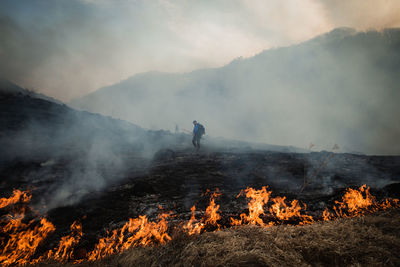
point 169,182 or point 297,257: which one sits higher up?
point 297,257

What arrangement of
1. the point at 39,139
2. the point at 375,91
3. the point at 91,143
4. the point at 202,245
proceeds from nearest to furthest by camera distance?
the point at 202,245
the point at 39,139
the point at 91,143
the point at 375,91

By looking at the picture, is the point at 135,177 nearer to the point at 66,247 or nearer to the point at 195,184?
the point at 195,184

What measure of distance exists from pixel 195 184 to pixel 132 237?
11.7ft

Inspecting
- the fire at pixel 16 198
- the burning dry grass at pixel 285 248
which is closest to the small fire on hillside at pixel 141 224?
the fire at pixel 16 198

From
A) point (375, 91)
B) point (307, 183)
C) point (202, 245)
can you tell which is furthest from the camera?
point (375, 91)

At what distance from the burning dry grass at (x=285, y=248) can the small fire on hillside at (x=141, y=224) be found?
64 centimetres

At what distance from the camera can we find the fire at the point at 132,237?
3738mm

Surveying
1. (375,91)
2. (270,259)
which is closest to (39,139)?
(270,259)

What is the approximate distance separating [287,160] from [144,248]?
30.8 feet

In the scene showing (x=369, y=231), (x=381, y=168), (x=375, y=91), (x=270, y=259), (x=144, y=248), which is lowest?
(x=144, y=248)

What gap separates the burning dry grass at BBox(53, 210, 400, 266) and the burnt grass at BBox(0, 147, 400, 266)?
631 millimetres

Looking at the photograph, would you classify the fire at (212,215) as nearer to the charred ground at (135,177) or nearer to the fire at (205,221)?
the fire at (205,221)

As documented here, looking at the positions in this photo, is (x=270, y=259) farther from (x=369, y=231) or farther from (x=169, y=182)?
(x=169, y=182)

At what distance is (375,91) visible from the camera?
47906mm
